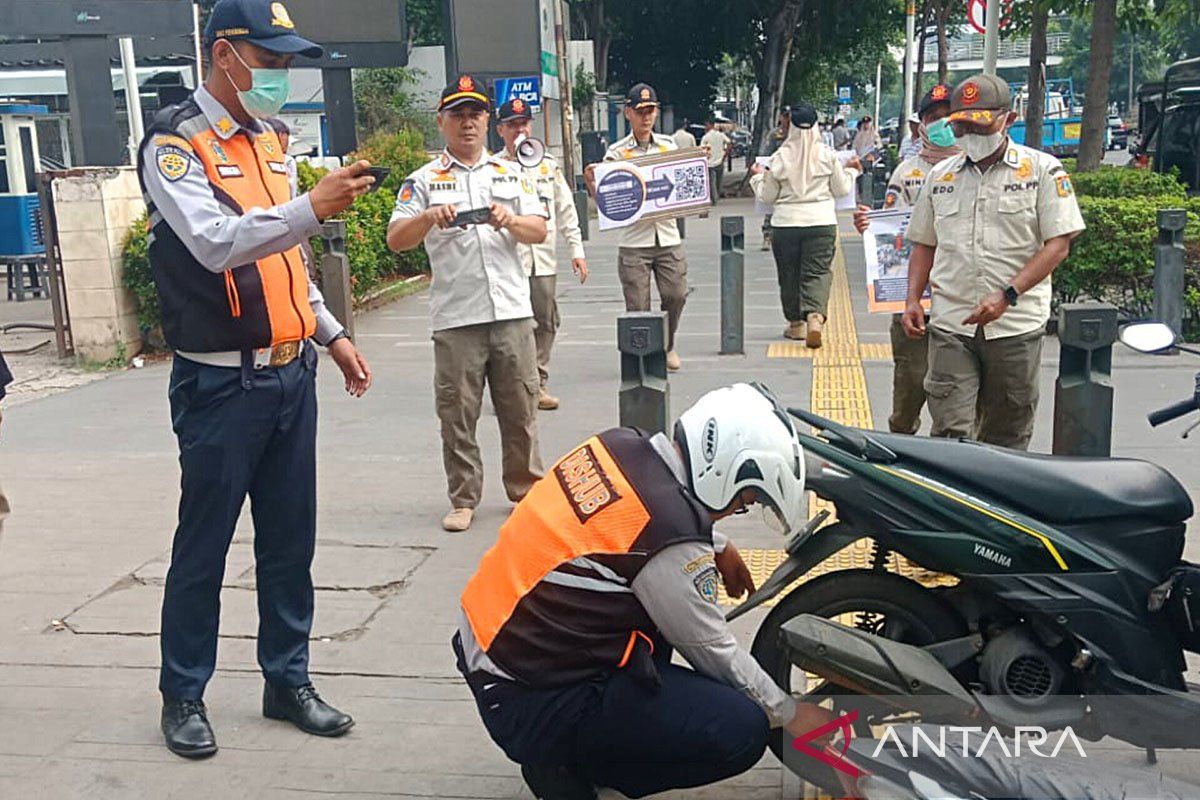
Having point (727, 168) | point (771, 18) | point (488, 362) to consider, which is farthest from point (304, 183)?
point (727, 168)

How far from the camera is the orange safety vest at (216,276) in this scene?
3.77m

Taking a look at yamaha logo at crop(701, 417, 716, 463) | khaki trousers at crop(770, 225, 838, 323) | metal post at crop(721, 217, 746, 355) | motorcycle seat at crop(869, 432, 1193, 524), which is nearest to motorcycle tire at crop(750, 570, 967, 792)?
motorcycle seat at crop(869, 432, 1193, 524)

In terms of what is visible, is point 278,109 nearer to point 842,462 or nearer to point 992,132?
point 842,462

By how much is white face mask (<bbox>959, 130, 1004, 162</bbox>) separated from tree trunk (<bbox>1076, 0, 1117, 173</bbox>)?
1003cm

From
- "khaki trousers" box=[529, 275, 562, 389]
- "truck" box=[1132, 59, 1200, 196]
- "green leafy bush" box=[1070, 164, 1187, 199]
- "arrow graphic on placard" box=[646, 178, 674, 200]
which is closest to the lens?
"khaki trousers" box=[529, 275, 562, 389]

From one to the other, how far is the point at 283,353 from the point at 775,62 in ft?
99.0

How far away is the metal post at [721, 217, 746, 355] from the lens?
1021 cm

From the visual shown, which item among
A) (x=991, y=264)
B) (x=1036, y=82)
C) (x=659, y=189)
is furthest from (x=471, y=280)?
(x=1036, y=82)

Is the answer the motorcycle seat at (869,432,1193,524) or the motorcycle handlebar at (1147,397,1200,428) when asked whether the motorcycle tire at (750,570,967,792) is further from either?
the motorcycle handlebar at (1147,397,1200,428)

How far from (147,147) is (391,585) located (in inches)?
93.9

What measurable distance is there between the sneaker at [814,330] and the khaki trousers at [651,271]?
125 cm

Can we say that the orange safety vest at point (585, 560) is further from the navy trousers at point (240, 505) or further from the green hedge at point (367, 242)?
the green hedge at point (367, 242)

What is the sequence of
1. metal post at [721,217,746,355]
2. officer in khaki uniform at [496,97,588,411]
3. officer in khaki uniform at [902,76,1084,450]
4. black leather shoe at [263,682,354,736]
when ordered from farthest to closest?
metal post at [721,217,746,355] < officer in khaki uniform at [496,97,588,411] < officer in khaki uniform at [902,76,1084,450] < black leather shoe at [263,682,354,736]

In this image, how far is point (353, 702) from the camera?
4438 mm
